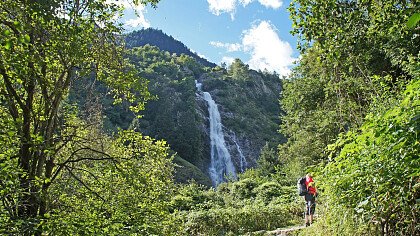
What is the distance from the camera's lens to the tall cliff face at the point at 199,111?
163ft

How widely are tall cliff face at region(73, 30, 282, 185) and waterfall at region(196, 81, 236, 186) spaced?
83 centimetres

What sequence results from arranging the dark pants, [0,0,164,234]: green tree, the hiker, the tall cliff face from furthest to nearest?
1. the tall cliff face
2. the dark pants
3. the hiker
4. [0,0,164,234]: green tree

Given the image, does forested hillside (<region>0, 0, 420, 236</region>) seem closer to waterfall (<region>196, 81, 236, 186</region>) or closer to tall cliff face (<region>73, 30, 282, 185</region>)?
tall cliff face (<region>73, 30, 282, 185</region>)

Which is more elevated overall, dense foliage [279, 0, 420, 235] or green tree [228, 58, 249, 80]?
green tree [228, 58, 249, 80]

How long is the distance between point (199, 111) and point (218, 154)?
1012 cm

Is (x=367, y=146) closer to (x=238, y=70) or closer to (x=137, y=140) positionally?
(x=137, y=140)

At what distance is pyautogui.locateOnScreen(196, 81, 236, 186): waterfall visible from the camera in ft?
151

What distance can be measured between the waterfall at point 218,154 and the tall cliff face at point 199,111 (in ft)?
2.72

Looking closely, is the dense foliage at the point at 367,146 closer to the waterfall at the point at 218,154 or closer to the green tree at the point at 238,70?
the waterfall at the point at 218,154

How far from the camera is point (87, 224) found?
4715 mm

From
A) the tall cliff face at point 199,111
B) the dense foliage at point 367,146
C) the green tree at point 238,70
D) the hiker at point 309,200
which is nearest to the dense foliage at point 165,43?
the green tree at point 238,70

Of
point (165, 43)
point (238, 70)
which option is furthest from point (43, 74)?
point (165, 43)

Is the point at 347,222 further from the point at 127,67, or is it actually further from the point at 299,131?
the point at 299,131

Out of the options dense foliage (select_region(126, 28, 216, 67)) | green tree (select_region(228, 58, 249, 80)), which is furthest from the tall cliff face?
dense foliage (select_region(126, 28, 216, 67))
